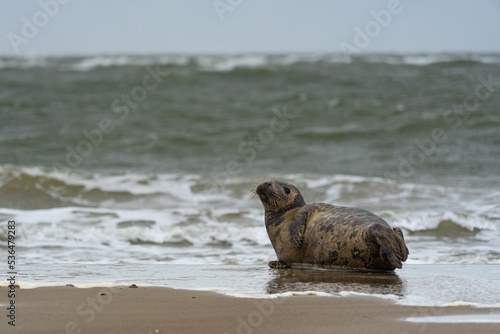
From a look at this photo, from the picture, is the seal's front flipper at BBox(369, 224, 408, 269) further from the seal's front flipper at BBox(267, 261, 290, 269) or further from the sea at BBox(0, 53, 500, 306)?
the sea at BBox(0, 53, 500, 306)

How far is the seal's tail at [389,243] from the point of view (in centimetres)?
453

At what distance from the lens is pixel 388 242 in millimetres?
4562

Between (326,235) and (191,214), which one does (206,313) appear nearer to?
(326,235)

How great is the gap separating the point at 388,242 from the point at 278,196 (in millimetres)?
1019

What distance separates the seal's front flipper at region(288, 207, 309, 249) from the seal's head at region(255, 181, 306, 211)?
20 cm

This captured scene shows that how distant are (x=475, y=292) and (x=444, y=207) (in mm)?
4182

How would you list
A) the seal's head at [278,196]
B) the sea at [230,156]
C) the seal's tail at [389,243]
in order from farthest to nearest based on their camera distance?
the sea at [230,156] < the seal's head at [278,196] < the seal's tail at [389,243]

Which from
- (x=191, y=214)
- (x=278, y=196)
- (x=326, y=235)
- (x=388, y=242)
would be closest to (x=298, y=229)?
(x=326, y=235)

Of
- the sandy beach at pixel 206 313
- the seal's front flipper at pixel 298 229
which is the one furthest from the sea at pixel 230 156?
the sandy beach at pixel 206 313

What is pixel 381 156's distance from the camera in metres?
11.8

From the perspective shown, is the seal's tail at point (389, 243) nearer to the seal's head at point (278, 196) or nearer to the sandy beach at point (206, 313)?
the sandy beach at point (206, 313)

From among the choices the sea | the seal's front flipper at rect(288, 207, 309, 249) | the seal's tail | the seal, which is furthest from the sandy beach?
the sea

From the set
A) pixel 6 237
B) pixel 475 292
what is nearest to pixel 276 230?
pixel 475 292

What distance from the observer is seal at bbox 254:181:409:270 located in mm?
4617
